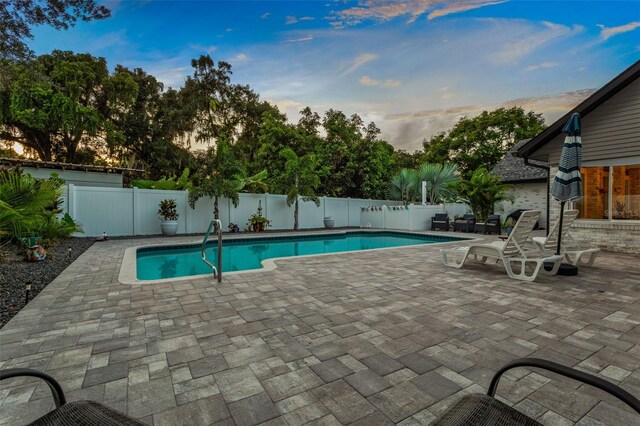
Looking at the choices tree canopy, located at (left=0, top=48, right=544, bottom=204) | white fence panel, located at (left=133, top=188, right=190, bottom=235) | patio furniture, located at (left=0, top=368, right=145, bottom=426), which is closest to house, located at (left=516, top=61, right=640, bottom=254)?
tree canopy, located at (left=0, top=48, right=544, bottom=204)

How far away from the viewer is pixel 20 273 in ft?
16.3

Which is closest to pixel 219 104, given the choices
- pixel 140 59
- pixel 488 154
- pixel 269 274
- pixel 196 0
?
pixel 140 59

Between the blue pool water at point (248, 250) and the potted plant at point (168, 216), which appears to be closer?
the blue pool water at point (248, 250)

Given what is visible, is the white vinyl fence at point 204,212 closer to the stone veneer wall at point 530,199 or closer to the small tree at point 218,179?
the small tree at point 218,179

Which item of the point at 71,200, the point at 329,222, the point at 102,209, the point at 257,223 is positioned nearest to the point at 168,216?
the point at 102,209

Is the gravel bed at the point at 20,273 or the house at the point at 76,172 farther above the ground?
the house at the point at 76,172

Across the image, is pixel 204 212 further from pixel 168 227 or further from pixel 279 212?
pixel 279 212

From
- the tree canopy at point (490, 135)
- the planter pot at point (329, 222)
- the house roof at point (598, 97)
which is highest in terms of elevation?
the tree canopy at point (490, 135)

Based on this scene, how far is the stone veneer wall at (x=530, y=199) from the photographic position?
599 inches

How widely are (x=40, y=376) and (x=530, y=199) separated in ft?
61.5

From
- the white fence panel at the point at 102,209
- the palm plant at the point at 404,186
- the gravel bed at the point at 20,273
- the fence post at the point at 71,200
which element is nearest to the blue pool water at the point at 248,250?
the gravel bed at the point at 20,273

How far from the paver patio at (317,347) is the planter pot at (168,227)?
753 cm

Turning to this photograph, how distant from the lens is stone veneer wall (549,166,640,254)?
25.3 ft

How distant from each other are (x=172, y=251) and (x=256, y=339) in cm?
791
